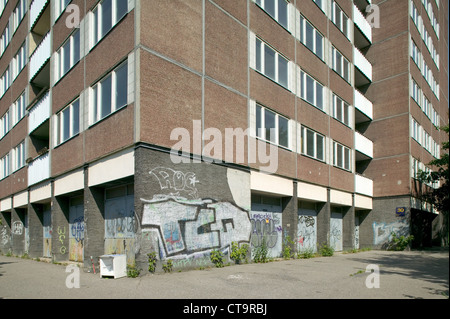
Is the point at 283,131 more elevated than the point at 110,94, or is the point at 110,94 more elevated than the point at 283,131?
the point at 110,94

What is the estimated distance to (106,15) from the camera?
45.5 ft

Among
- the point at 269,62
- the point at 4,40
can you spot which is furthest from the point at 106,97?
the point at 4,40

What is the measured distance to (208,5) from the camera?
14289 millimetres

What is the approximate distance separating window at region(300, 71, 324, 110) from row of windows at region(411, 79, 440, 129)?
960 centimetres

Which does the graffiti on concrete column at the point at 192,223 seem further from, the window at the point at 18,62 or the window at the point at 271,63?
the window at the point at 18,62

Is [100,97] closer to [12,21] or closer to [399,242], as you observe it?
[12,21]

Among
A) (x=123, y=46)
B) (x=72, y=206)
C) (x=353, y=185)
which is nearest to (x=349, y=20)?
(x=353, y=185)

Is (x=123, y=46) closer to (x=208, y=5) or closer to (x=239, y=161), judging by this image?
(x=208, y=5)

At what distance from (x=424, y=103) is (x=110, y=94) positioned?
2683cm

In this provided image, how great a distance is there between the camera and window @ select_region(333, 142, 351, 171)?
2243 centimetres

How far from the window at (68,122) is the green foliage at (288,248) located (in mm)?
10330
